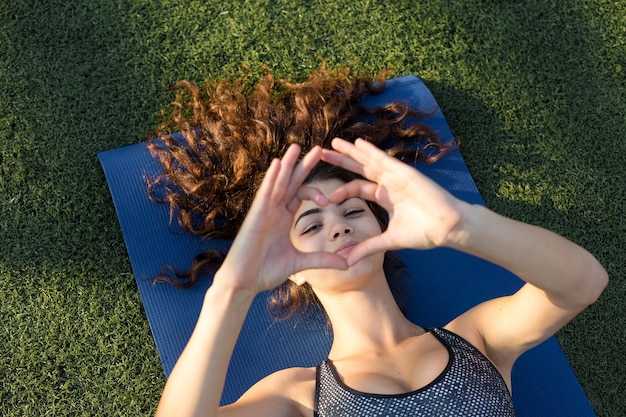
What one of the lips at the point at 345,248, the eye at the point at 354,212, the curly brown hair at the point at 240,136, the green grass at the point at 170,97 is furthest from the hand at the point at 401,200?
the green grass at the point at 170,97

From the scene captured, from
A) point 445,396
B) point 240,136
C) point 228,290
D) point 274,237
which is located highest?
point 274,237

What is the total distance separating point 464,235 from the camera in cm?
196

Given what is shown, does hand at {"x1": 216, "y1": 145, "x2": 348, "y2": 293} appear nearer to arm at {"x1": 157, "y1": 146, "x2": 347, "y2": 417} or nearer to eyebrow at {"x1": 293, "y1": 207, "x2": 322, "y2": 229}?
arm at {"x1": 157, "y1": 146, "x2": 347, "y2": 417}

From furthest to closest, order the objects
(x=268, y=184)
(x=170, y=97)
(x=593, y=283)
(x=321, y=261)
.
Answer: (x=170, y=97) < (x=593, y=283) < (x=321, y=261) < (x=268, y=184)

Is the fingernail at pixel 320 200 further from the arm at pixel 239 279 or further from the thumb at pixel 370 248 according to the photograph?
the thumb at pixel 370 248

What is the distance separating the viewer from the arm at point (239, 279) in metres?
1.99

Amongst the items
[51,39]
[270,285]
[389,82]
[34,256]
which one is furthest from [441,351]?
[51,39]

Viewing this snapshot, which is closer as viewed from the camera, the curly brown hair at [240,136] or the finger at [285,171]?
the finger at [285,171]

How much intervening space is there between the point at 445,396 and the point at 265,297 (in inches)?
42.4

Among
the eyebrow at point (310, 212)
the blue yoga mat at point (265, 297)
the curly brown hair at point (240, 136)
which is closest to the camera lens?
the eyebrow at point (310, 212)

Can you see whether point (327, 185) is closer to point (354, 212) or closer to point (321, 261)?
point (354, 212)

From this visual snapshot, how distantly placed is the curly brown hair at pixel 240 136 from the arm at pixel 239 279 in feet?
3.36

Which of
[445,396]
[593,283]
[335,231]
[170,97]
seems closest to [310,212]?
[335,231]

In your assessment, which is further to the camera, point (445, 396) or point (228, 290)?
point (445, 396)
